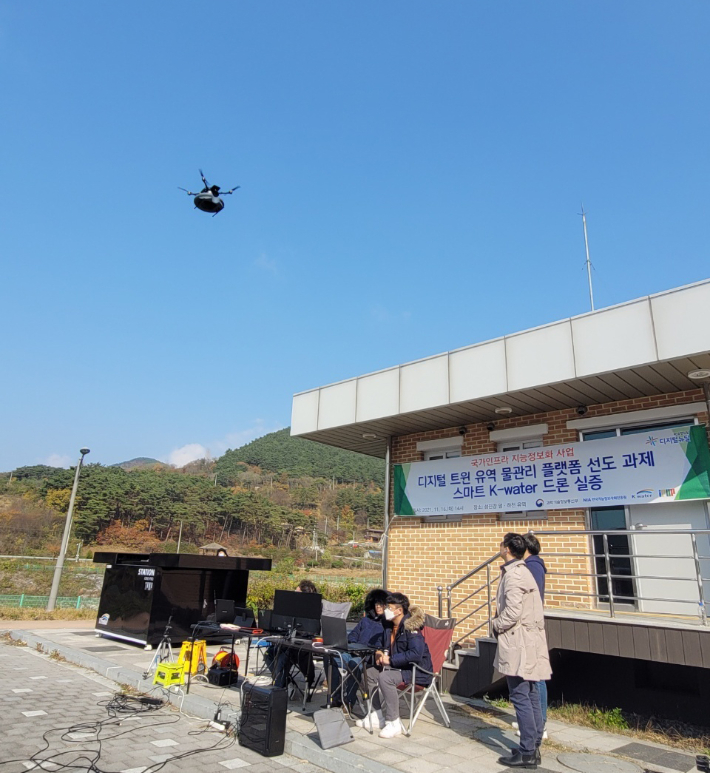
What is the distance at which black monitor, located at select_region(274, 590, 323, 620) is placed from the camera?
6.72 m

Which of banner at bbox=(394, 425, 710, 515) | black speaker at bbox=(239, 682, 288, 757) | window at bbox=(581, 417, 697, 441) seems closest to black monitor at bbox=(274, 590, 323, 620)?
black speaker at bbox=(239, 682, 288, 757)

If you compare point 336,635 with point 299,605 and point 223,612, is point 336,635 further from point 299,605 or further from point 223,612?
point 223,612

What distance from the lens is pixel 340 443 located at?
11.6 m

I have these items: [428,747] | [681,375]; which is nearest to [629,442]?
[681,375]

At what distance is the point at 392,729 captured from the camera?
5.42m

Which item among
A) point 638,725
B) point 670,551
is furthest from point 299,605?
point 670,551

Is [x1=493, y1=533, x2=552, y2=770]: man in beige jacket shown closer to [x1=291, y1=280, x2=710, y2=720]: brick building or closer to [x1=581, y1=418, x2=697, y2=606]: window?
[x1=291, y1=280, x2=710, y2=720]: brick building

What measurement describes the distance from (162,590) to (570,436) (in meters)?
7.65

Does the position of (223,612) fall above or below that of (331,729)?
above

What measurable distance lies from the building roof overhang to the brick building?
0.06ft

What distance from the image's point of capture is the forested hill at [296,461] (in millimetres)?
99875

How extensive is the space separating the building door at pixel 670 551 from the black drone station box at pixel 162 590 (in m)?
6.67

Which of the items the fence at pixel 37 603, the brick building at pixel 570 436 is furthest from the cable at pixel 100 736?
the fence at pixel 37 603

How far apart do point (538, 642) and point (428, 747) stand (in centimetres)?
145
